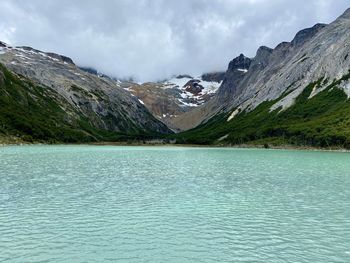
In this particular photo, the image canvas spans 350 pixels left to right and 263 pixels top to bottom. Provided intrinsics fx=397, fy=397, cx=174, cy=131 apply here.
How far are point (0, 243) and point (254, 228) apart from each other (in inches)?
720

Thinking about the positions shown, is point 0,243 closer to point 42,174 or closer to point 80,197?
point 80,197

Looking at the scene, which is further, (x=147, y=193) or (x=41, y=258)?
(x=147, y=193)

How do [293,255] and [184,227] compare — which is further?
[184,227]

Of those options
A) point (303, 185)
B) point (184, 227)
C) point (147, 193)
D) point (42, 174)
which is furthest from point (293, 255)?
point (42, 174)

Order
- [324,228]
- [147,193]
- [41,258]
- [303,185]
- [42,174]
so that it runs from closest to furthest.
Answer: [41,258] → [324,228] → [147,193] → [303,185] → [42,174]

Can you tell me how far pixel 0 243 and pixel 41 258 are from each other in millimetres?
4452

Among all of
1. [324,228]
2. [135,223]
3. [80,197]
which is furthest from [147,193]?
[324,228]

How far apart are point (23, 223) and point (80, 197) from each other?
1229cm

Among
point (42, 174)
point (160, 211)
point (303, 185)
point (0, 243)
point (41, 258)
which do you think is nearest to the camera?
point (41, 258)

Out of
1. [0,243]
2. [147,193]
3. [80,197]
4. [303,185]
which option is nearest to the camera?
[0,243]

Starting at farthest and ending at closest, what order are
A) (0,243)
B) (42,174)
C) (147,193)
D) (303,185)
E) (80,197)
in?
(42,174) → (303,185) → (147,193) → (80,197) → (0,243)

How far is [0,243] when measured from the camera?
26047 mm

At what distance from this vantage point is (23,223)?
103 feet

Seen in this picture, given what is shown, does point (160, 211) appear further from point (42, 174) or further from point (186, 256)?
point (42, 174)
